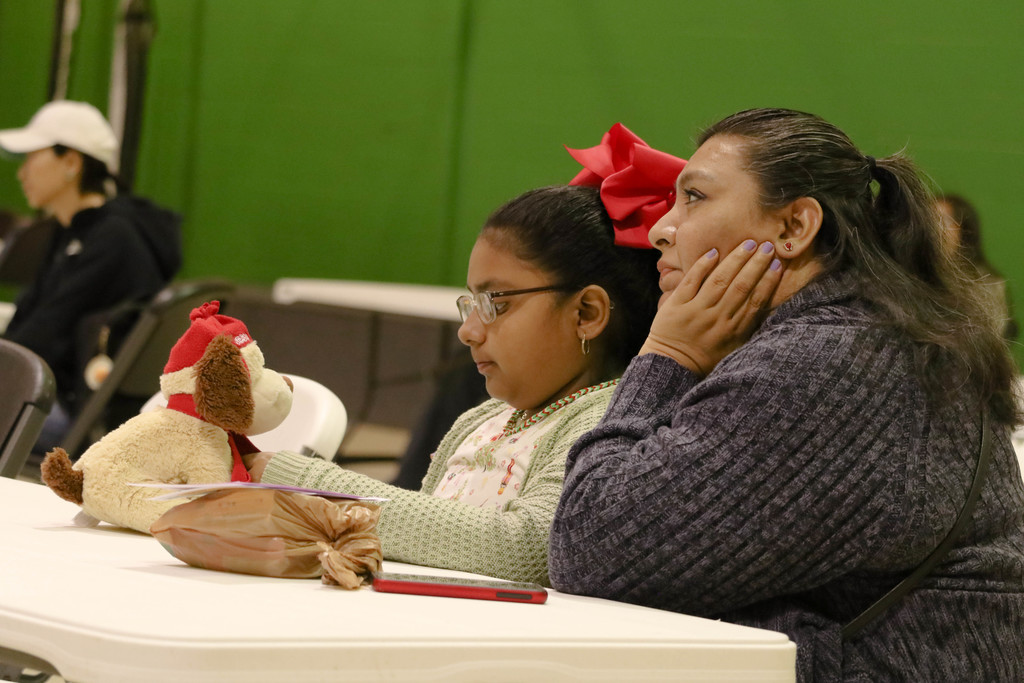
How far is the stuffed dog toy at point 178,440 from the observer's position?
1.26 metres

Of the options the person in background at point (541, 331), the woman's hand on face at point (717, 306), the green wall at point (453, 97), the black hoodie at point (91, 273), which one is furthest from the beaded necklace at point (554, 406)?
the green wall at point (453, 97)

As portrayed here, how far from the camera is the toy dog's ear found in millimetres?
1242

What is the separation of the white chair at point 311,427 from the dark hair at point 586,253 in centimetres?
42

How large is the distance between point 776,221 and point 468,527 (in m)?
0.49

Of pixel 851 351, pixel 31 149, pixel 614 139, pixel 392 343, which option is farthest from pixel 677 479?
pixel 31 149

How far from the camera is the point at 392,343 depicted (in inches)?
165

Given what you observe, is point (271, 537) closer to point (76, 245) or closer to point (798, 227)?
point (798, 227)

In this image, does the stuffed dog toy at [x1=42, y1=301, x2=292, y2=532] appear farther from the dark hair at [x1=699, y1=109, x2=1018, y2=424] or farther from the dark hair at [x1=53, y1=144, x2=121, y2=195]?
the dark hair at [x1=53, y1=144, x2=121, y2=195]

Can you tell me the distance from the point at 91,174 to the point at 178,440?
11.7 feet

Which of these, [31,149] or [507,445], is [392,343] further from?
[507,445]

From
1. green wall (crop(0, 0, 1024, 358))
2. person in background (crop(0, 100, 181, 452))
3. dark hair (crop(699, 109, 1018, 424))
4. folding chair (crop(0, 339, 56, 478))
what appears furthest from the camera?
green wall (crop(0, 0, 1024, 358))

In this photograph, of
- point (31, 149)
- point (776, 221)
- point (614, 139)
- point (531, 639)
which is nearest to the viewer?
point (531, 639)

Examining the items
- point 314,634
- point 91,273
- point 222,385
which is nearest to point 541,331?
point 222,385

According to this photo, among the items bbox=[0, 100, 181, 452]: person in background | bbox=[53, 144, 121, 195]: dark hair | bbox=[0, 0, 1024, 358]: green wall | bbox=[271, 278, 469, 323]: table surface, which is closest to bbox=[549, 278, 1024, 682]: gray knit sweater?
bbox=[0, 100, 181, 452]: person in background
